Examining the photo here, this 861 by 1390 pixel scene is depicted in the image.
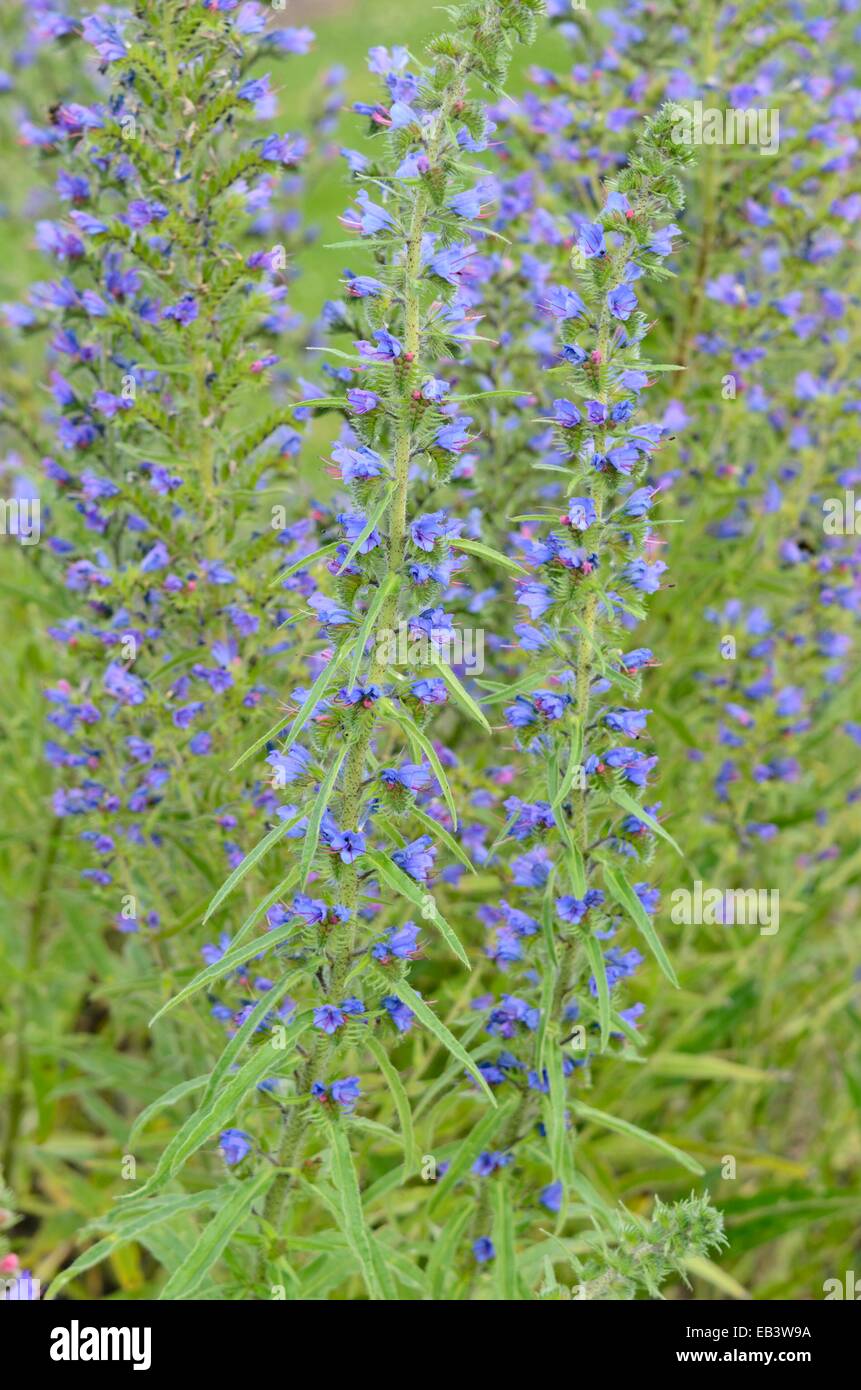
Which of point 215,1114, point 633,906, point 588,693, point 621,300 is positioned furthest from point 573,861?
point 621,300

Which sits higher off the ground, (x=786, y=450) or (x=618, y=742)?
(x=786, y=450)

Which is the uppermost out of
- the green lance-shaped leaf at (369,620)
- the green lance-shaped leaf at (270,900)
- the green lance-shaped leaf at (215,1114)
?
the green lance-shaped leaf at (369,620)

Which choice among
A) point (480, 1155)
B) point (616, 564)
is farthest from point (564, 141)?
point (480, 1155)

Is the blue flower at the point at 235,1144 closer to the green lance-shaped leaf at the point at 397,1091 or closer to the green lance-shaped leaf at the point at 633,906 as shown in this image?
the green lance-shaped leaf at the point at 397,1091

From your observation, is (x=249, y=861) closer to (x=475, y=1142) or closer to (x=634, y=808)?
(x=634, y=808)

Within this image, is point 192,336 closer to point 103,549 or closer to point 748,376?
point 103,549

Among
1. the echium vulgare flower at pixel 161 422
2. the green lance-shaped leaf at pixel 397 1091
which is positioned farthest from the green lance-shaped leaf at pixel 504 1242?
the echium vulgare flower at pixel 161 422
